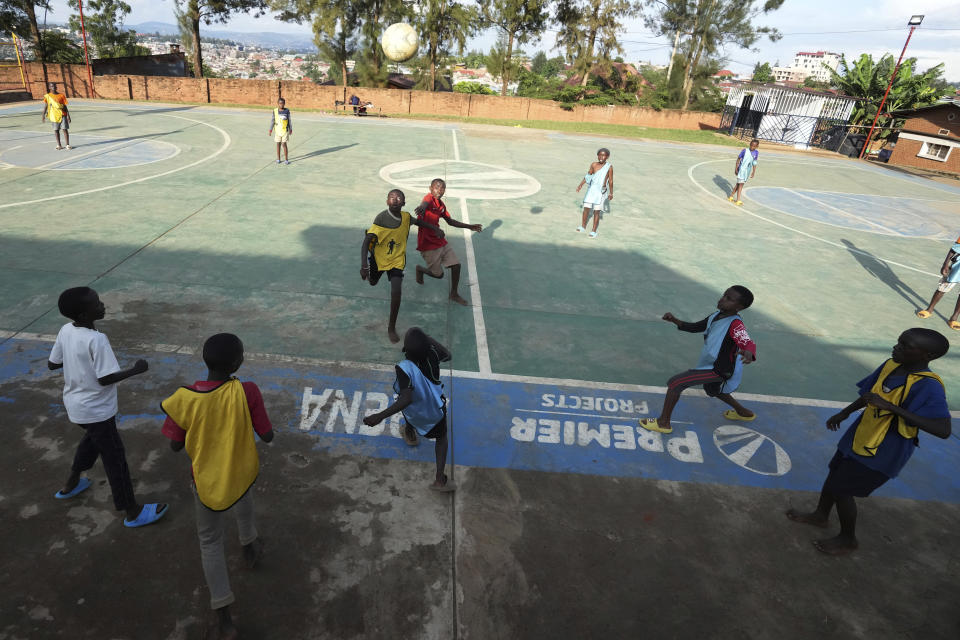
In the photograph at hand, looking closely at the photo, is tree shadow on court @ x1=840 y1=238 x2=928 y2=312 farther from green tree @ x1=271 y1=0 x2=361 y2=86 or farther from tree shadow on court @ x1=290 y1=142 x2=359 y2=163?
green tree @ x1=271 y1=0 x2=361 y2=86

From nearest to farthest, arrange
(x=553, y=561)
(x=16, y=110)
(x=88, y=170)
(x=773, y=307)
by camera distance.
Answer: (x=553, y=561) → (x=773, y=307) → (x=88, y=170) → (x=16, y=110)

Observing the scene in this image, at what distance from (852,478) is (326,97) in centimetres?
3580

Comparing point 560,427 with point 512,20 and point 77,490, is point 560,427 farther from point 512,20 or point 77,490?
point 512,20

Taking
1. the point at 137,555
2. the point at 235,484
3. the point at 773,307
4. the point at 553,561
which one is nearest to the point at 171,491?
the point at 137,555

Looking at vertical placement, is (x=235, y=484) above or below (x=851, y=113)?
below

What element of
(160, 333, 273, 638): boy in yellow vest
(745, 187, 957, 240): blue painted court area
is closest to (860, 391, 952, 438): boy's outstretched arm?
(160, 333, 273, 638): boy in yellow vest

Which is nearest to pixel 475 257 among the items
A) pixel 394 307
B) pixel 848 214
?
pixel 394 307

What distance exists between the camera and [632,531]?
4.48m

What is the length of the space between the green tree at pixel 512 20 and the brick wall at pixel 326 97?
6.56 m

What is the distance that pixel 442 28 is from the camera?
130 feet

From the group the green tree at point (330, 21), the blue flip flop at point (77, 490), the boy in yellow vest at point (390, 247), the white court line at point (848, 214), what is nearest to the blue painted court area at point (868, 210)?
the white court line at point (848, 214)

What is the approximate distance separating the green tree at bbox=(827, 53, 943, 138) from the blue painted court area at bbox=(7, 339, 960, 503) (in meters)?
35.2

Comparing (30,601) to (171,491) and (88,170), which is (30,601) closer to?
(171,491)

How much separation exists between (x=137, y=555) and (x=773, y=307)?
940 cm
